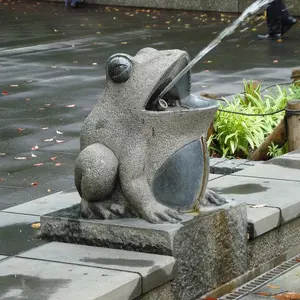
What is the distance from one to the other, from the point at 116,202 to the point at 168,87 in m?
0.80

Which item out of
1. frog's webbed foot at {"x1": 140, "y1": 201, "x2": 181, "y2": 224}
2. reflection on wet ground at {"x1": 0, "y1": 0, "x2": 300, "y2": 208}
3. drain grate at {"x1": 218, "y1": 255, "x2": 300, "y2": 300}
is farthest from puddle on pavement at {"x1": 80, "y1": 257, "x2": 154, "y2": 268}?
reflection on wet ground at {"x1": 0, "y1": 0, "x2": 300, "y2": 208}

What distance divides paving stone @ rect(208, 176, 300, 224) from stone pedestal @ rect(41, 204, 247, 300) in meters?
0.41

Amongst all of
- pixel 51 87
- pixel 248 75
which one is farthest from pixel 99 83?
pixel 248 75

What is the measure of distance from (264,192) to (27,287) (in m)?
2.63

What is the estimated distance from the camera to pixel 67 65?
17.5 meters

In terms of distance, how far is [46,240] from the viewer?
6.58 metres

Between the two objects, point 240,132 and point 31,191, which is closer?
point 31,191

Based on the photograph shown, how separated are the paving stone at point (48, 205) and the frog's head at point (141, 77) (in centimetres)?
134

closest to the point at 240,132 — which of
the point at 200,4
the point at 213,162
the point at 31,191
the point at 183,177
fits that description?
the point at 213,162

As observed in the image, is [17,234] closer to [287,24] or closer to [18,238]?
[18,238]

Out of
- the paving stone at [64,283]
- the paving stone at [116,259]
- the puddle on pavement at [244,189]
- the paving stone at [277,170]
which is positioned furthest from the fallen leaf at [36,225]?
the paving stone at [277,170]

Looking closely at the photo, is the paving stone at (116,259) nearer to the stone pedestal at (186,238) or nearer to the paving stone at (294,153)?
the stone pedestal at (186,238)

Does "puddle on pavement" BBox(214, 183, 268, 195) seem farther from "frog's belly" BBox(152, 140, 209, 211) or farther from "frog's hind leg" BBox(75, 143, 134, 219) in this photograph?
"frog's hind leg" BBox(75, 143, 134, 219)

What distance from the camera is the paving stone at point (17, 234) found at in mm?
6438
